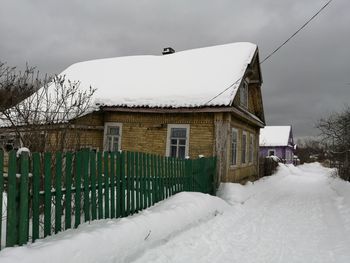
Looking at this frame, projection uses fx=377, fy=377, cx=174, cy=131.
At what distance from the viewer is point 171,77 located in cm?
1642

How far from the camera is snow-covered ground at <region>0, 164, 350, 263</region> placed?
446cm

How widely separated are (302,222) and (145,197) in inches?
161

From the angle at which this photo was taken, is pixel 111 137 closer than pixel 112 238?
No

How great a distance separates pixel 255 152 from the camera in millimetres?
21156

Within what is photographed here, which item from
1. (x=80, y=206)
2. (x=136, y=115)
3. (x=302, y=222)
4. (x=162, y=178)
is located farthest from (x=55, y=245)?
(x=136, y=115)

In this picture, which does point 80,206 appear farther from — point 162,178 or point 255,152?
point 255,152

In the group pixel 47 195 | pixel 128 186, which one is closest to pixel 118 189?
pixel 128 186

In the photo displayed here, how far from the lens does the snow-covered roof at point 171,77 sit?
14.1 meters

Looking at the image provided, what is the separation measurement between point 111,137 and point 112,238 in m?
10.7

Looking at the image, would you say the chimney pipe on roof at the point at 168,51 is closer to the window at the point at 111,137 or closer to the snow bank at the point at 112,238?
the window at the point at 111,137

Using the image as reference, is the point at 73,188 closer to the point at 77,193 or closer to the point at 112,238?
the point at 77,193

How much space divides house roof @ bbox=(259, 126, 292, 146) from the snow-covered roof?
36.6 m

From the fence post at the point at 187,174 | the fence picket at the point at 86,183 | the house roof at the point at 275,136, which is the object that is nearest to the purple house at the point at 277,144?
the house roof at the point at 275,136

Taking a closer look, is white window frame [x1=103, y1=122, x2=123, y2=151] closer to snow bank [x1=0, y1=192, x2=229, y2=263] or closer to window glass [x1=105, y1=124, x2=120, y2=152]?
window glass [x1=105, y1=124, x2=120, y2=152]
